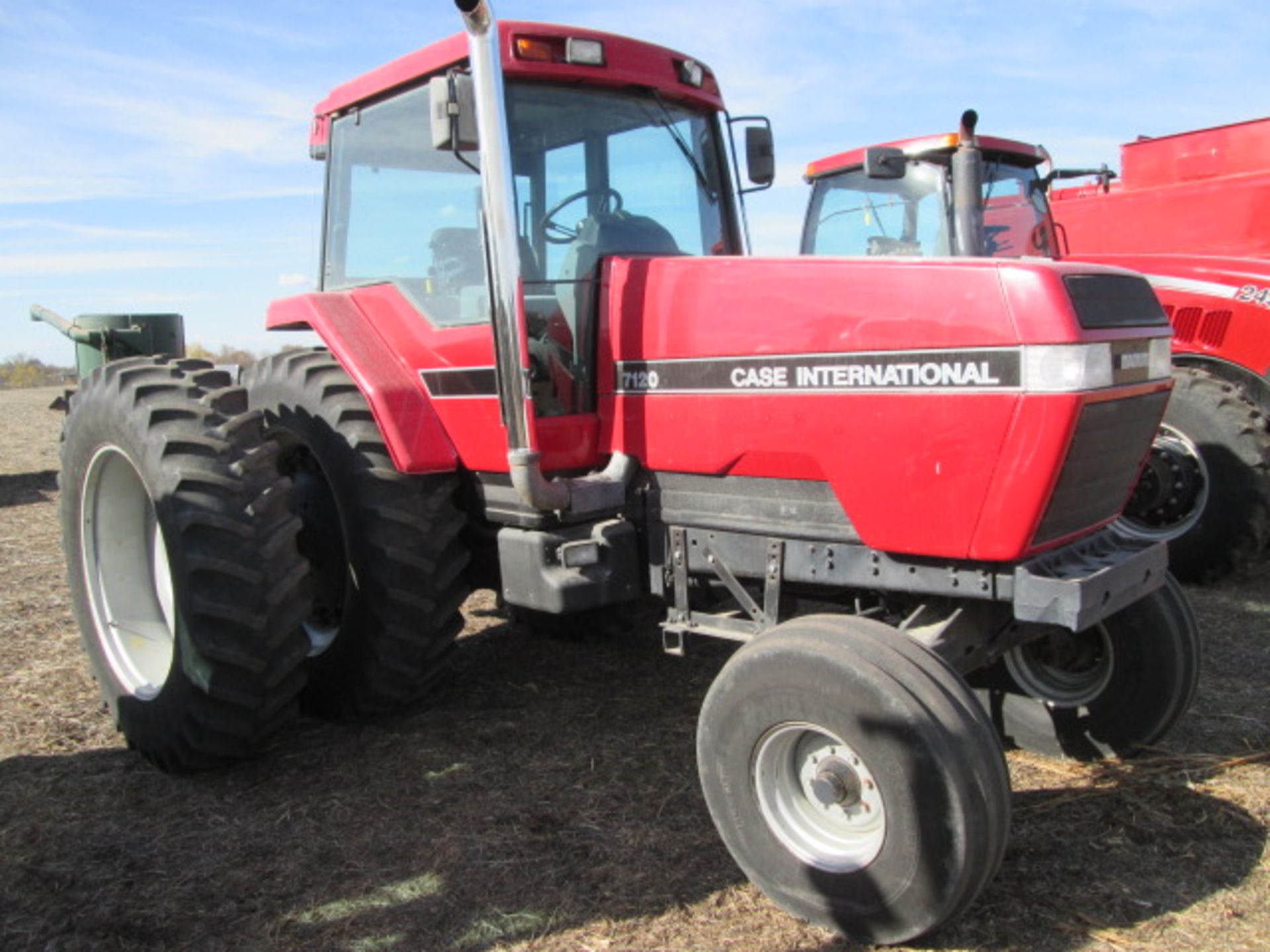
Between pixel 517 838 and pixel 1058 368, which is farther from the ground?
pixel 1058 368

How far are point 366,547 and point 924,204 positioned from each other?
13.1 ft

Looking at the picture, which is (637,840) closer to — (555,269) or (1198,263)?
(555,269)

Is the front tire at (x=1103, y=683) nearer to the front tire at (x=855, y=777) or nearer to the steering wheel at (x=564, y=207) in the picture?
the front tire at (x=855, y=777)

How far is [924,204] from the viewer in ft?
20.2

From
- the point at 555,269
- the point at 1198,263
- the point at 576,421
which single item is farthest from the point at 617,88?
the point at 1198,263

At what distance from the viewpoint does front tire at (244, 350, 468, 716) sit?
12.1 ft

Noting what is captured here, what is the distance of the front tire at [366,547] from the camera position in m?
3.69

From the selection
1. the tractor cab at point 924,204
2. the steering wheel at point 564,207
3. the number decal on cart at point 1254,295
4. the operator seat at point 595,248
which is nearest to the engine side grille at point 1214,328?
the number decal on cart at point 1254,295

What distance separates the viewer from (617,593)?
3387mm

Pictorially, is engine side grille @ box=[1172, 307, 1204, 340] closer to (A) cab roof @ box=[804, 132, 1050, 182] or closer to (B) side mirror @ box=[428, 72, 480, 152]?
(A) cab roof @ box=[804, 132, 1050, 182]

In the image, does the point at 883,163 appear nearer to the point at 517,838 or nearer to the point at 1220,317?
the point at 1220,317

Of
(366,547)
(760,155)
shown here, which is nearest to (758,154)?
(760,155)

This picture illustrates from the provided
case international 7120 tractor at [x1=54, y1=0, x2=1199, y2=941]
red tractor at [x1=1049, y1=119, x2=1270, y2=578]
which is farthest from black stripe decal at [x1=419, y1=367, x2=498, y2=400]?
red tractor at [x1=1049, y1=119, x2=1270, y2=578]

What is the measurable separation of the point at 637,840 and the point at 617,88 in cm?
245
